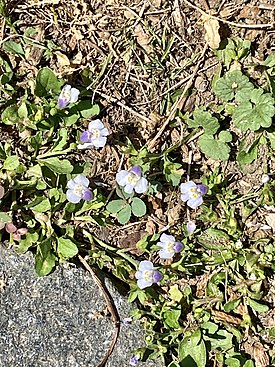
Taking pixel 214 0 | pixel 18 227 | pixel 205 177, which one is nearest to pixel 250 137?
pixel 205 177

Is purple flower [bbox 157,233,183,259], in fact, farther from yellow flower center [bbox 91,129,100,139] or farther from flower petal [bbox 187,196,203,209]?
yellow flower center [bbox 91,129,100,139]

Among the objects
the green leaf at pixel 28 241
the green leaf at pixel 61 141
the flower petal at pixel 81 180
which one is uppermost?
the green leaf at pixel 61 141

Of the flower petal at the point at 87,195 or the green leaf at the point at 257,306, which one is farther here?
the green leaf at the point at 257,306

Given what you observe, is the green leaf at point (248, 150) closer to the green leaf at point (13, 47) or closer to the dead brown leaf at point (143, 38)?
the dead brown leaf at point (143, 38)

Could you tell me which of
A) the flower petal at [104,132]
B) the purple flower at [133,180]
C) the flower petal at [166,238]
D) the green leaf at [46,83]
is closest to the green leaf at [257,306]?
the flower petal at [166,238]

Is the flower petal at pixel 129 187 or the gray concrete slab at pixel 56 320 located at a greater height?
the flower petal at pixel 129 187
